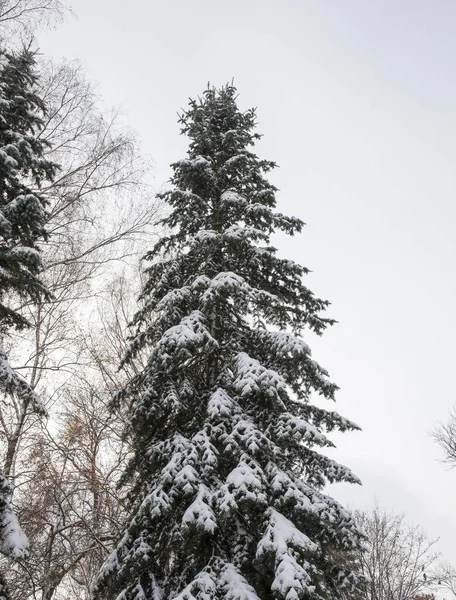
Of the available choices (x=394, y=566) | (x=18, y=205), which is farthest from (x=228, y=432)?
(x=394, y=566)

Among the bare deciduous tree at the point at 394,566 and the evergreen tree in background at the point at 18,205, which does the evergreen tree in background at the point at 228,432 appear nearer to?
the evergreen tree in background at the point at 18,205

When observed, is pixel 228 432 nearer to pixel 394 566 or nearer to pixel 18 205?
pixel 18 205

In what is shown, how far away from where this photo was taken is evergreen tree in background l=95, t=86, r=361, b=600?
16.0ft

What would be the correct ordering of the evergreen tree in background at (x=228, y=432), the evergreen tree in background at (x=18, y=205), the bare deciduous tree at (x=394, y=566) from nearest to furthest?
the evergreen tree in background at (x=228, y=432)
the evergreen tree in background at (x=18, y=205)
the bare deciduous tree at (x=394, y=566)

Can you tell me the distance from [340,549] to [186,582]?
7.27 ft

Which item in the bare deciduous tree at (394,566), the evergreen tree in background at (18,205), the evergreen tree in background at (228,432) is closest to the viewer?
the evergreen tree in background at (228,432)

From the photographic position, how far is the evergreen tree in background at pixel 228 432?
4883mm

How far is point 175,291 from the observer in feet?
23.8

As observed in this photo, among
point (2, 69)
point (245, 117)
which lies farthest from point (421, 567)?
point (2, 69)

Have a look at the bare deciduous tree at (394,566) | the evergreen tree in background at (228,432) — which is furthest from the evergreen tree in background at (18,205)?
the bare deciduous tree at (394,566)

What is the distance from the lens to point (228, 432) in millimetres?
6027

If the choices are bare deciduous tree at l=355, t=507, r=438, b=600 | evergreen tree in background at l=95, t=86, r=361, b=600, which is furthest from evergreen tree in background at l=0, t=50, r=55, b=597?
bare deciduous tree at l=355, t=507, r=438, b=600

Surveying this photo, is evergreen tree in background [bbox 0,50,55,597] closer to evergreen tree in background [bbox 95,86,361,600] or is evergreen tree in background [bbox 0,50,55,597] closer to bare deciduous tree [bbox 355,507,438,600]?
evergreen tree in background [bbox 95,86,361,600]

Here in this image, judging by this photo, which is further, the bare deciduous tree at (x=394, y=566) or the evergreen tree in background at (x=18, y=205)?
the bare deciduous tree at (x=394, y=566)
